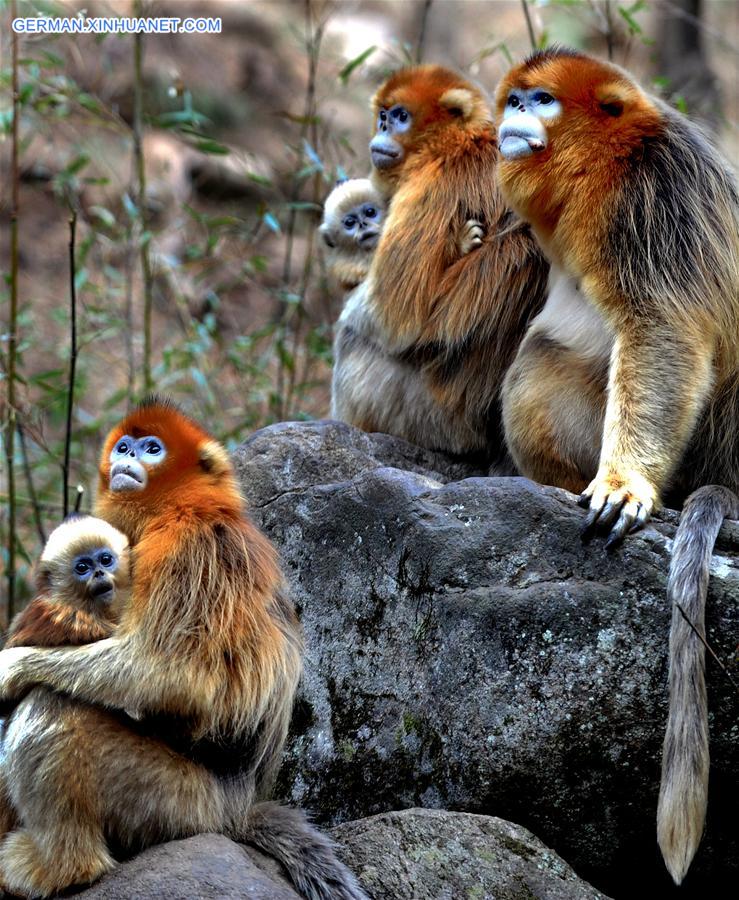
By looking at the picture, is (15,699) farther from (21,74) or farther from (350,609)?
(21,74)

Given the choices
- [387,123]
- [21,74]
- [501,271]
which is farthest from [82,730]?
[21,74]

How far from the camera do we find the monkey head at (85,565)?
3166 mm

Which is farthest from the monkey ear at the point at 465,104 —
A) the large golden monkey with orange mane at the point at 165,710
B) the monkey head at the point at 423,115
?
the large golden monkey with orange mane at the point at 165,710

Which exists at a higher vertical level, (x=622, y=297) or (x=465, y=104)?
(x=465, y=104)

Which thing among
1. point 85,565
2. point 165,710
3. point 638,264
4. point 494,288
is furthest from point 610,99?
point 165,710

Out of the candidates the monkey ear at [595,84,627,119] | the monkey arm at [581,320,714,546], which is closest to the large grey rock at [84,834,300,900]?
the monkey arm at [581,320,714,546]

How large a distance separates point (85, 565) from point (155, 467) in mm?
372

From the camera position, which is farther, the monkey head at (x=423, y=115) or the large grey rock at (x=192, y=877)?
the monkey head at (x=423, y=115)

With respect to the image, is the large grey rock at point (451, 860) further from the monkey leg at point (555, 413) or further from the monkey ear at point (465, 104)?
the monkey ear at point (465, 104)

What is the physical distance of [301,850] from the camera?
3.23 m

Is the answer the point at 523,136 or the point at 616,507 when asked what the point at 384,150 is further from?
the point at 616,507

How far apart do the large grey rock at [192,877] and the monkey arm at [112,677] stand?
349mm

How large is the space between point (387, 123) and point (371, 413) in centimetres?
125

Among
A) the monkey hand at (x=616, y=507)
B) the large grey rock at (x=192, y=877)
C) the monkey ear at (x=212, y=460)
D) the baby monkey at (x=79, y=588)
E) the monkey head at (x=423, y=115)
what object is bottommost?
the large grey rock at (x=192, y=877)
